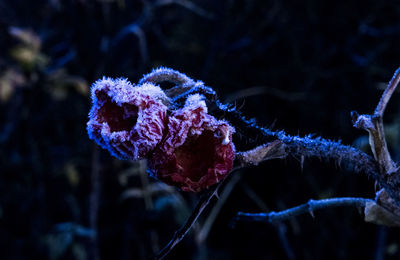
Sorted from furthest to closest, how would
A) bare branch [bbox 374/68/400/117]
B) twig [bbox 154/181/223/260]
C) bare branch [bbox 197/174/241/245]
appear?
bare branch [bbox 197/174/241/245], bare branch [bbox 374/68/400/117], twig [bbox 154/181/223/260]

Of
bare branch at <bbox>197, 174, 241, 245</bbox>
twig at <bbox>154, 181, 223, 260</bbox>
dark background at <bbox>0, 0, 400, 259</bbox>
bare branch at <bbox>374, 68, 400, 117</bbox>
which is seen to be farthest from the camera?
dark background at <bbox>0, 0, 400, 259</bbox>

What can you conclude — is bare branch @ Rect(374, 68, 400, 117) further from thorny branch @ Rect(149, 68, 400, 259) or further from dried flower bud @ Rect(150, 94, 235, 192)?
dried flower bud @ Rect(150, 94, 235, 192)

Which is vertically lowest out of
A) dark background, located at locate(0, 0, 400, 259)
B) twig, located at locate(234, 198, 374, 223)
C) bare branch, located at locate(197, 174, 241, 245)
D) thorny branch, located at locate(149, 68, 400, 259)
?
twig, located at locate(234, 198, 374, 223)

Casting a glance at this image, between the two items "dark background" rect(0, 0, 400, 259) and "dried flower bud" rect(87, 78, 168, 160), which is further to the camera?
"dark background" rect(0, 0, 400, 259)

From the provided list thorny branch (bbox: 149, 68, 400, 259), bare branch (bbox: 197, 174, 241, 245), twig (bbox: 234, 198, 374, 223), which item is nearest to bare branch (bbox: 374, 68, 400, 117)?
thorny branch (bbox: 149, 68, 400, 259)

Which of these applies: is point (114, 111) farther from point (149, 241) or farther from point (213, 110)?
point (149, 241)
